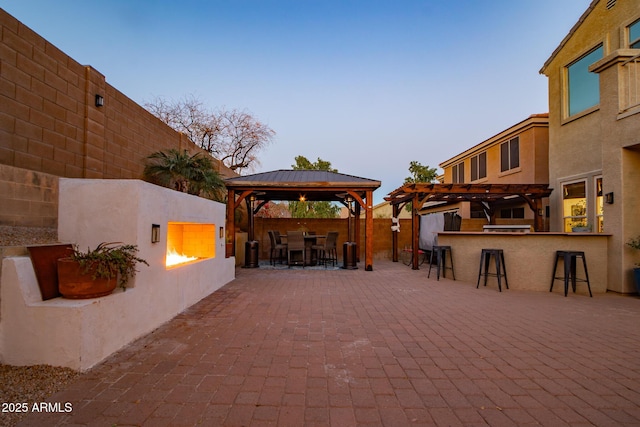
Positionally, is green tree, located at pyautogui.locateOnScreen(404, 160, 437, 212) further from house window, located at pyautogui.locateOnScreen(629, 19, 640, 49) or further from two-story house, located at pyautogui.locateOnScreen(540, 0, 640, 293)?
house window, located at pyautogui.locateOnScreen(629, 19, 640, 49)

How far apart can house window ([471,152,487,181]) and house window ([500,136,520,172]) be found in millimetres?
1183

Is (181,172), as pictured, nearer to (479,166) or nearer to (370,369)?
(370,369)

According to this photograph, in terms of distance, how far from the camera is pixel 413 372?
8.27 ft

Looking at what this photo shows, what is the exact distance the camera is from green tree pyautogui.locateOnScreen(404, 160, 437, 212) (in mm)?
20188

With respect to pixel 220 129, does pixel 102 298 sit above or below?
below

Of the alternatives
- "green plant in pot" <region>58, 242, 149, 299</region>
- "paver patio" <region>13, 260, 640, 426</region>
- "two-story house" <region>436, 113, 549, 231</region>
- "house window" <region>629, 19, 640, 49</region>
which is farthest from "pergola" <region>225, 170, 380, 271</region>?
"house window" <region>629, 19, 640, 49</region>

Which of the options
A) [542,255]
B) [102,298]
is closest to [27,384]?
[102,298]

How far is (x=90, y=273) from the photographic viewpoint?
103 inches

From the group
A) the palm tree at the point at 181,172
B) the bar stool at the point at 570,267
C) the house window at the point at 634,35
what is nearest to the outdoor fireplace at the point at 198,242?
the palm tree at the point at 181,172

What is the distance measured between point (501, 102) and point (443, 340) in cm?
2286

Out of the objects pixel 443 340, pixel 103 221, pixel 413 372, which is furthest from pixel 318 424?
pixel 103 221

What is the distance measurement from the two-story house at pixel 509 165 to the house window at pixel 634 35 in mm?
4052

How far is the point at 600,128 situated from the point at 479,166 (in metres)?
7.51

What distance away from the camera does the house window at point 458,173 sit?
631 inches
